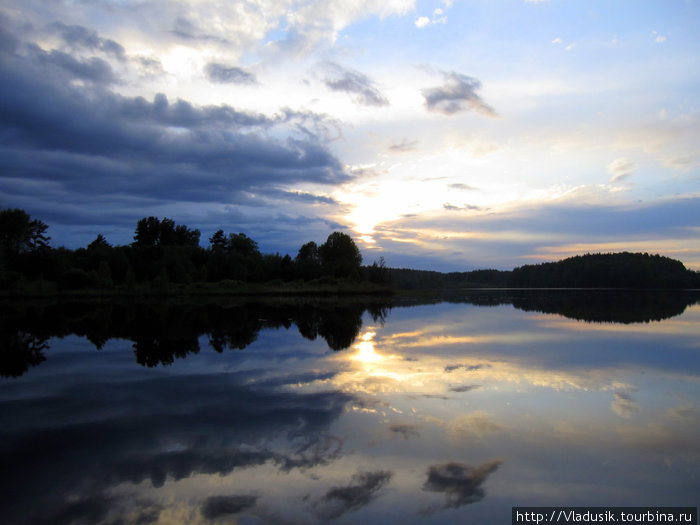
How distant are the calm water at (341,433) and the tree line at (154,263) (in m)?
44.6

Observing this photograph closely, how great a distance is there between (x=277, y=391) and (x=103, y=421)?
3.38 metres

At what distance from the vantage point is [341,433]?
7.14m

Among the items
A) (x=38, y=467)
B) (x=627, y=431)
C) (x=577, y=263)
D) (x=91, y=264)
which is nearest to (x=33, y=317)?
(x=38, y=467)

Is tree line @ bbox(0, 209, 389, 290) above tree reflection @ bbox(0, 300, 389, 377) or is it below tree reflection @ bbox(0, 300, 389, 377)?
above

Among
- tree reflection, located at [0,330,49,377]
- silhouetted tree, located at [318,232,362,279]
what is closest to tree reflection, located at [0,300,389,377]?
tree reflection, located at [0,330,49,377]

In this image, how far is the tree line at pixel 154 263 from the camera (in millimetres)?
54312

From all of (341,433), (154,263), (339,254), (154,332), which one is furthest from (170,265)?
(341,433)

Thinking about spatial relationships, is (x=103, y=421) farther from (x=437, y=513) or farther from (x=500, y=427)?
(x=500, y=427)

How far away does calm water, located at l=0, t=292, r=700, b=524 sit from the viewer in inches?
196

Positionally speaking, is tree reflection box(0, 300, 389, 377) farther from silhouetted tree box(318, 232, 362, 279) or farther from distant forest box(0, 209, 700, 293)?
silhouetted tree box(318, 232, 362, 279)

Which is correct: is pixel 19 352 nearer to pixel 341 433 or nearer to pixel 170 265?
pixel 341 433

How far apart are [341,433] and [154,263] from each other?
6640cm

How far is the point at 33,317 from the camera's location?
2806 centimetres

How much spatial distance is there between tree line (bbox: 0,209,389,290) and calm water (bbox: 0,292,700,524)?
4455 centimetres
